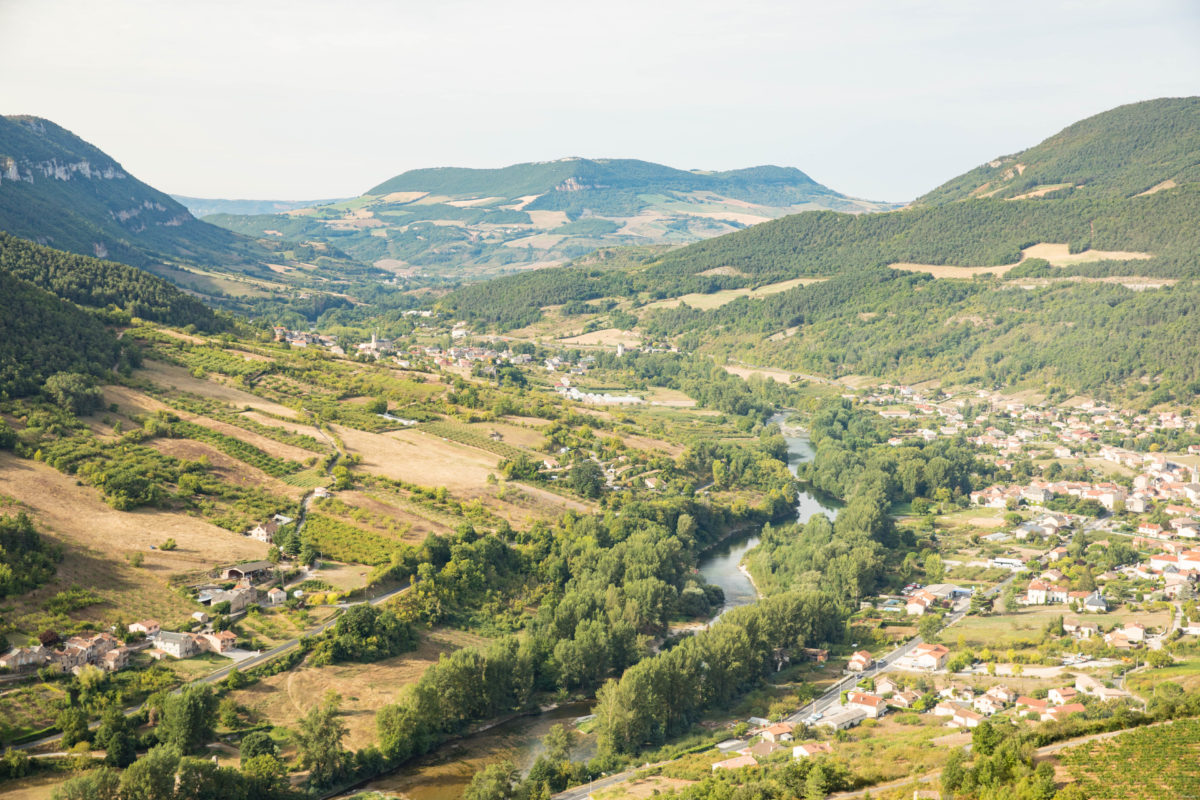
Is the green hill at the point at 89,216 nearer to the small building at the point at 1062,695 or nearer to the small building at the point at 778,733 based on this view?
the small building at the point at 778,733

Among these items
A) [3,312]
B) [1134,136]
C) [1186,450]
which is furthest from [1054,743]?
[1134,136]

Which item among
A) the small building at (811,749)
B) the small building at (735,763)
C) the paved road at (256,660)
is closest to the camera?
the paved road at (256,660)

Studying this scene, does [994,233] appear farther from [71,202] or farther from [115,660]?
[71,202]

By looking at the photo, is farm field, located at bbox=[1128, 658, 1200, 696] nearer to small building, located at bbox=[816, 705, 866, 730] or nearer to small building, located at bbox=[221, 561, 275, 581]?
small building, located at bbox=[816, 705, 866, 730]

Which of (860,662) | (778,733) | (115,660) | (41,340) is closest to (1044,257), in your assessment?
(860,662)

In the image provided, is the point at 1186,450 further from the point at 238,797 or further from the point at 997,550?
the point at 238,797

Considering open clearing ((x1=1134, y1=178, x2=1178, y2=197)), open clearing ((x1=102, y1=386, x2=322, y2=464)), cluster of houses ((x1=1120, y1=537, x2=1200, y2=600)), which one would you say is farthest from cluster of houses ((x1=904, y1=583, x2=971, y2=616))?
open clearing ((x1=1134, y1=178, x2=1178, y2=197))

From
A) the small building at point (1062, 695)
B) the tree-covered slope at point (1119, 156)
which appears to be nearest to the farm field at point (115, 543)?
the small building at point (1062, 695)
